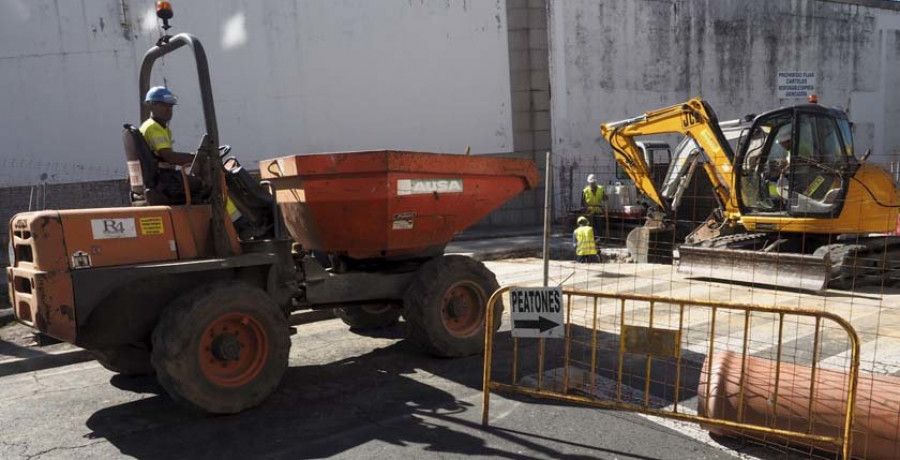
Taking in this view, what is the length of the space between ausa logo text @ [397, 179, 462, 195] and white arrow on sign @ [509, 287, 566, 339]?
1553 mm

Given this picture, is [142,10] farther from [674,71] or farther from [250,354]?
Result: [674,71]

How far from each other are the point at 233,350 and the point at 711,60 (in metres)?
20.3

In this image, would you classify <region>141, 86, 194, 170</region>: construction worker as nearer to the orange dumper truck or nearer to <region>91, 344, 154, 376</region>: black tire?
the orange dumper truck

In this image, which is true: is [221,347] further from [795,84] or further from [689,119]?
[795,84]

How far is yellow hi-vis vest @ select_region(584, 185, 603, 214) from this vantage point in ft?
48.5

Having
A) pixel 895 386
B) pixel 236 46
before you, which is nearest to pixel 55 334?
pixel 895 386

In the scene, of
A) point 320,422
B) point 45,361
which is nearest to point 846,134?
point 320,422

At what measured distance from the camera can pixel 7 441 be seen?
14.4ft

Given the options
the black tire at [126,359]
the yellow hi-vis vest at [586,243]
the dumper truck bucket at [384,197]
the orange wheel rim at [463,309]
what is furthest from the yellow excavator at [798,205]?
the black tire at [126,359]

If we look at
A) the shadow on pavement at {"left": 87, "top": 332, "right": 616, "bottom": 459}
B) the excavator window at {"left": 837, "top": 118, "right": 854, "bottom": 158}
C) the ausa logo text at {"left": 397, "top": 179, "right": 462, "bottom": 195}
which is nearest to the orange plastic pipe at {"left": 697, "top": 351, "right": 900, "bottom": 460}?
the shadow on pavement at {"left": 87, "top": 332, "right": 616, "bottom": 459}

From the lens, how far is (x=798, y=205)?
31.0 ft

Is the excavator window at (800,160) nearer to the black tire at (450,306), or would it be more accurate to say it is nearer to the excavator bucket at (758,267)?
the excavator bucket at (758,267)

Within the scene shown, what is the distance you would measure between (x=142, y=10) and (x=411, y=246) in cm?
1286

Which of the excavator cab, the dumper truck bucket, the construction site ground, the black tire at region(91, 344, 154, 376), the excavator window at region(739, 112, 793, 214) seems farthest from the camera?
the excavator window at region(739, 112, 793, 214)
